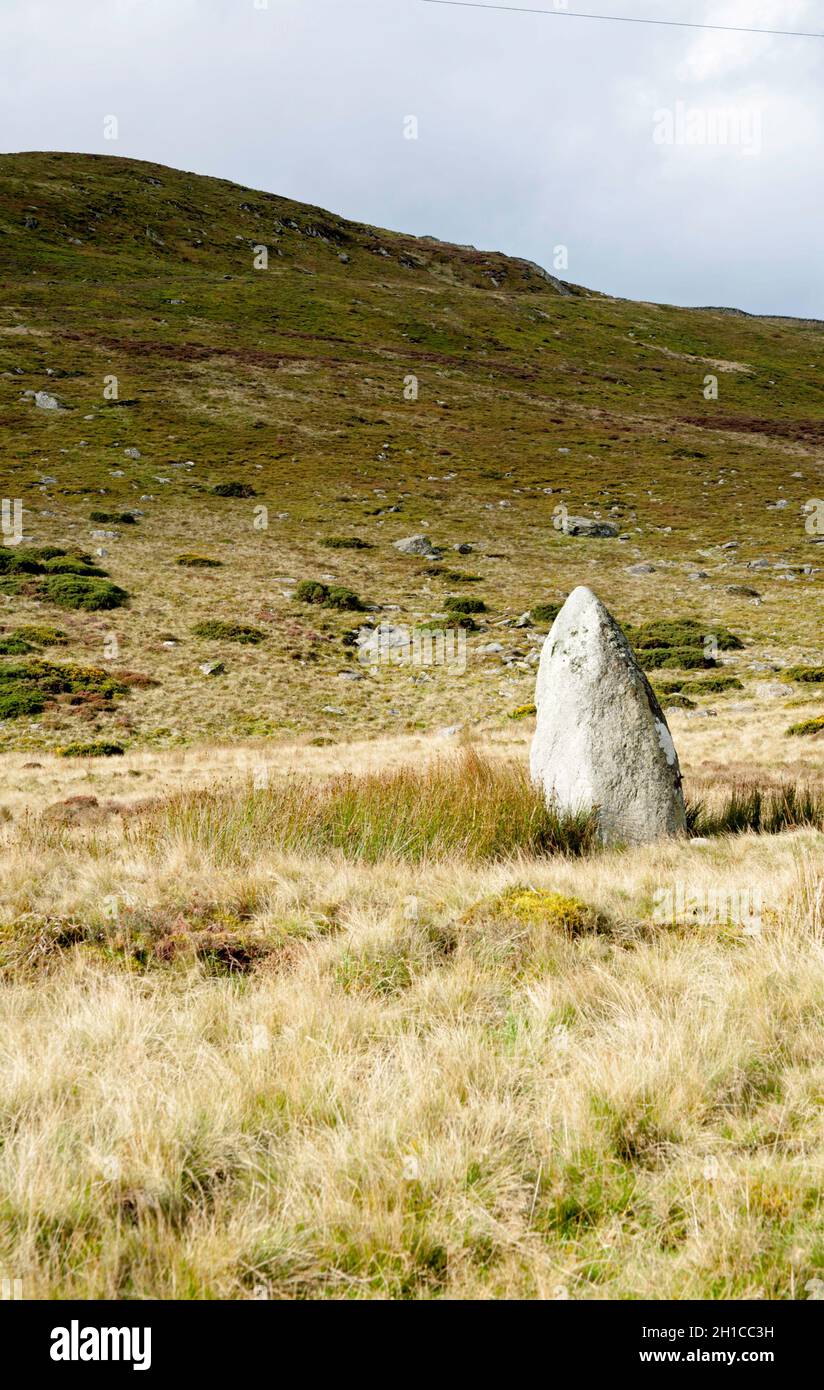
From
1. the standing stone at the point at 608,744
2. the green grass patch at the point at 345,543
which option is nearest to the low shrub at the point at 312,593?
the green grass patch at the point at 345,543

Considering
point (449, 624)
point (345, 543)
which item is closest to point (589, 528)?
point (345, 543)

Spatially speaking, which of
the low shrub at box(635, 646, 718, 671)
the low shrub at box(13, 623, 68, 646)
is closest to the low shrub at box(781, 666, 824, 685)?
the low shrub at box(635, 646, 718, 671)

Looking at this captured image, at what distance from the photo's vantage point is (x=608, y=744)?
944 centimetres

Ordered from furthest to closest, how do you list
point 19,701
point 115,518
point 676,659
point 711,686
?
point 115,518 < point 676,659 < point 711,686 < point 19,701

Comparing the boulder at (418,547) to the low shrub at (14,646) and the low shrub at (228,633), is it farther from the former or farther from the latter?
the low shrub at (14,646)

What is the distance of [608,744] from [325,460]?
54.7 metres

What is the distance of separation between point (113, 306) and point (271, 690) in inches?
2979

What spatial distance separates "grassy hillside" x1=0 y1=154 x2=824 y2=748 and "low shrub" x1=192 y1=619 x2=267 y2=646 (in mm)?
475

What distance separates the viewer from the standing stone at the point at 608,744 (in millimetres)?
9352

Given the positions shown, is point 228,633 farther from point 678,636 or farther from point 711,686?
point 711,686

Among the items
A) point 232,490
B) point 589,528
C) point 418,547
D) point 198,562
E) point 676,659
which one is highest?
point 232,490

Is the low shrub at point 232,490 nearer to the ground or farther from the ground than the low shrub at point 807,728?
farther from the ground

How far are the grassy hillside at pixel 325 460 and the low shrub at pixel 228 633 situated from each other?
475mm
